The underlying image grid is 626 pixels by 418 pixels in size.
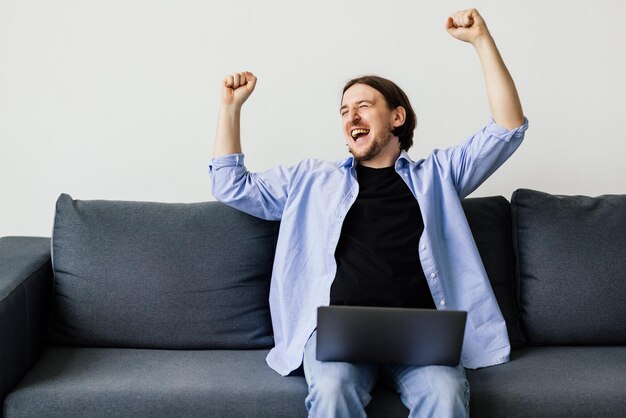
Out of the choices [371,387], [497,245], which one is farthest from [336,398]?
[497,245]

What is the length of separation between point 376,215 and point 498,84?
19.3 inches

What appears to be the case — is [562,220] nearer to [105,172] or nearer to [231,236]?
[231,236]

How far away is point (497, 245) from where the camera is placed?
248 centimetres

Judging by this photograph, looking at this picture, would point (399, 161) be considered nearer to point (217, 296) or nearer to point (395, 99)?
point (395, 99)

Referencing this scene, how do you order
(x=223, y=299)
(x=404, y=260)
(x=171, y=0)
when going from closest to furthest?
(x=404, y=260) → (x=223, y=299) → (x=171, y=0)

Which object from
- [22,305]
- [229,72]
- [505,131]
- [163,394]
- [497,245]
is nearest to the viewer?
[163,394]

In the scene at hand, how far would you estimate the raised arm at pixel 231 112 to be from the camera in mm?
2389

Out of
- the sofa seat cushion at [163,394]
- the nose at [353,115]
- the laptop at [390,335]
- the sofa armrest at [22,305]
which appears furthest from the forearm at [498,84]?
the sofa armrest at [22,305]

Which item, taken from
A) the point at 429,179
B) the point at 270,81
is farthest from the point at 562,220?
the point at 270,81

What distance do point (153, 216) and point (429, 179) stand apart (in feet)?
2.68

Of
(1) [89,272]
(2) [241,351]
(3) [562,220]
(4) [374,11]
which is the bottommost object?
(2) [241,351]

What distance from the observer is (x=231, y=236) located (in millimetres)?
2414

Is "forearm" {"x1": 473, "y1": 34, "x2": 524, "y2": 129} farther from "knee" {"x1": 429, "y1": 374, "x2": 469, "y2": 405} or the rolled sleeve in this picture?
"knee" {"x1": 429, "y1": 374, "x2": 469, "y2": 405}

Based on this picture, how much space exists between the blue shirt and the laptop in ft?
0.86
